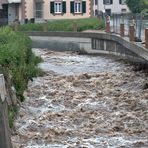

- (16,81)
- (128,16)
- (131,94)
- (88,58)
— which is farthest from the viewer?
(88,58)

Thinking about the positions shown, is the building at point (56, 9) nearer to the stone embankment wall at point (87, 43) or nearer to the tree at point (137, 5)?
the tree at point (137, 5)

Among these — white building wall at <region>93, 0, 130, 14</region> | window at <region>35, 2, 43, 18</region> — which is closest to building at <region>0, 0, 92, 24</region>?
window at <region>35, 2, 43, 18</region>

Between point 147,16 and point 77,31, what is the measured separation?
663 inches

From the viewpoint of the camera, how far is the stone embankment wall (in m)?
34.9

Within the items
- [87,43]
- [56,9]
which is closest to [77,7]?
[56,9]

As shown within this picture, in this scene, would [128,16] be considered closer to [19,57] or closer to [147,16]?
[147,16]

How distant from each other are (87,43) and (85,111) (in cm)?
2557

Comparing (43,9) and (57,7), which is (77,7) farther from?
(43,9)

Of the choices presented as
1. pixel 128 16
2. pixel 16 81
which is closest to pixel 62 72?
pixel 128 16

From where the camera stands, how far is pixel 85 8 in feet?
220

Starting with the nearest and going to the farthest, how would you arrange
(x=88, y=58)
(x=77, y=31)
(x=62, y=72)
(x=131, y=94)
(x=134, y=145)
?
(x=134, y=145)
(x=131, y=94)
(x=62, y=72)
(x=88, y=58)
(x=77, y=31)

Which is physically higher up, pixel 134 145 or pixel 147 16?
pixel 147 16

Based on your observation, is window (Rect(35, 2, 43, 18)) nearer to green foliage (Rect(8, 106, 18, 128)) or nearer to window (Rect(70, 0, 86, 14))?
window (Rect(70, 0, 86, 14))

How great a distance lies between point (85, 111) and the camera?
1847cm
